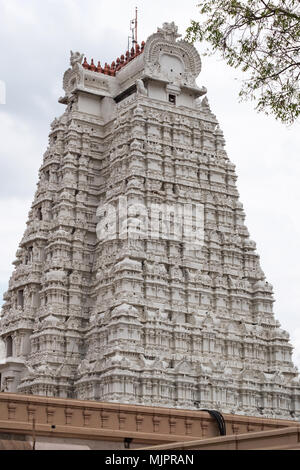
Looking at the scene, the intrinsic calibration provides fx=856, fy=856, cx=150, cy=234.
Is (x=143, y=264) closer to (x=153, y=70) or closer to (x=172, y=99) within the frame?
(x=172, y=99)

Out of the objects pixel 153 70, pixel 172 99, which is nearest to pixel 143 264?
pixel 172 99

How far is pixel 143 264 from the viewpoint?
49.2m

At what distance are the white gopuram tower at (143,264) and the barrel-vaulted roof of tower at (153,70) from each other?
10 cm

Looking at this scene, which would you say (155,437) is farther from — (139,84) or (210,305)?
(139,84)

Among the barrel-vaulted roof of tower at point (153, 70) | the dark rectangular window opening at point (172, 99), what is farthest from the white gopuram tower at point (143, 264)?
the dark rectangular window opening at point (172, 99)

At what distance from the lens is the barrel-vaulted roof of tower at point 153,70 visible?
181 feet

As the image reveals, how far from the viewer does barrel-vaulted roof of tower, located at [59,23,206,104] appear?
2176 inches

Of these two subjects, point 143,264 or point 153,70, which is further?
point 153,70

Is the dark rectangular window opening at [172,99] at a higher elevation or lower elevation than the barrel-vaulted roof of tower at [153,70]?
lower

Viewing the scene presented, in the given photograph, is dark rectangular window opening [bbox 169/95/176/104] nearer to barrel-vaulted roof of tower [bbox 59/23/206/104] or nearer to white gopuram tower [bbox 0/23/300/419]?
white gopuram tower [bbox 0/23/300/419]

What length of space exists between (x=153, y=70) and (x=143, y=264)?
13.5 metres

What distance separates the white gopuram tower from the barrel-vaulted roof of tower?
0.10m

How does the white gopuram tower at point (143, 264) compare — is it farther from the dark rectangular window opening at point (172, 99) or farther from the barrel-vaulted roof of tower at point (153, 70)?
the dark rectangular window opening at point (172, 99)

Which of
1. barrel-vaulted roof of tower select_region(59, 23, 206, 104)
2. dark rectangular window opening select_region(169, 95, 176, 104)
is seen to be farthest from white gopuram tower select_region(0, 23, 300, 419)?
dark rectangular window opening select_region(169, 95, 176, 104)
